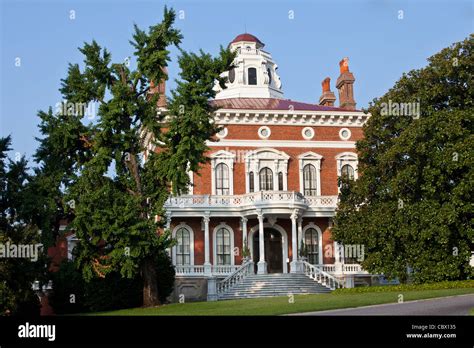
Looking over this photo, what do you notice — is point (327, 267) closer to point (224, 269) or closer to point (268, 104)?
point (224, 269)

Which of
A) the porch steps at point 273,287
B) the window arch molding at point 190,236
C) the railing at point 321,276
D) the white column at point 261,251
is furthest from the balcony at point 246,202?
the porch steps at point 273,287

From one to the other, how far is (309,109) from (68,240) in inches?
631

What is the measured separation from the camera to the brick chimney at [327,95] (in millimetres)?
56500

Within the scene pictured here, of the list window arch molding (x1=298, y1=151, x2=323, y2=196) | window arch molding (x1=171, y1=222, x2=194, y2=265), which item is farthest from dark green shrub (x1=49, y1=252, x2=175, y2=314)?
window arch molding (x1=298, y1=151, x2=323, y2=196)

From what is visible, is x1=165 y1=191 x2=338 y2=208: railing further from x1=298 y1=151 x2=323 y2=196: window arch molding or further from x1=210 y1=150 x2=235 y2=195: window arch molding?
x1=298 y1=151 x2=323 y2=196: window arch molding

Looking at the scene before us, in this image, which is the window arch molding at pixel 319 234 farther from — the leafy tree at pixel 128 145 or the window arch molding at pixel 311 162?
the leafy tree at pixel 128 145

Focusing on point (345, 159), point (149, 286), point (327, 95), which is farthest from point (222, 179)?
point (327, 95)

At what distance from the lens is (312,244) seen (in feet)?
147

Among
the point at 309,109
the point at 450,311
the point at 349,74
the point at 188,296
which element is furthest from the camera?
the point at 349,74

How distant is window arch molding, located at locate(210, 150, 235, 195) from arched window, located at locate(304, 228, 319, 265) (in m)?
4.89

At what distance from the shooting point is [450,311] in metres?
21.7

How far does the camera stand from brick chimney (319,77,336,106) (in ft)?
185
